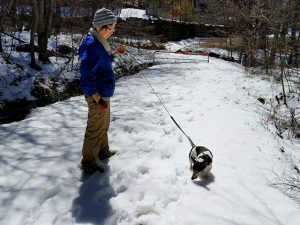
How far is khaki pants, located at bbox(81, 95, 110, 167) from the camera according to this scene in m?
4.23

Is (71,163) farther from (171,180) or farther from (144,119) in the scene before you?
(144,119)

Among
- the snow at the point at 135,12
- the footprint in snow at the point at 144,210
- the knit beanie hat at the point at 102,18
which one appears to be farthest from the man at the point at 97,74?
the snow at the point at 135,12

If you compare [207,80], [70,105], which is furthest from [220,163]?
[207,80]

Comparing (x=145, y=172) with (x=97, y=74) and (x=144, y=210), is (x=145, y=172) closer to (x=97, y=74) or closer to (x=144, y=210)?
(x=144, y=210)

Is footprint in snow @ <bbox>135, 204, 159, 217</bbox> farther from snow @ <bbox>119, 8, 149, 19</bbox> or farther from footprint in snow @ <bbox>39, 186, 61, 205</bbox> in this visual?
snow @ <bbox>119, 8, 149, 19</bbox>

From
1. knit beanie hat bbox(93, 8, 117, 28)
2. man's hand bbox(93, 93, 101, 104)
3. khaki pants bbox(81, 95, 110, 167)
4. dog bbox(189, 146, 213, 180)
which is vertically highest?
knit beanie hat bbox(93, 8, 117, 28)

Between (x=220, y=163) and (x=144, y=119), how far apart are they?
2148 millimetres

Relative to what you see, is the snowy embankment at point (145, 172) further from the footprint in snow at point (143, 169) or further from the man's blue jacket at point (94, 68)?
the man's blue jacket at point (94, 68)

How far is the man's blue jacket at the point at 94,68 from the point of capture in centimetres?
400

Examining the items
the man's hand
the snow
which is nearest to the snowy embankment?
the man's hand

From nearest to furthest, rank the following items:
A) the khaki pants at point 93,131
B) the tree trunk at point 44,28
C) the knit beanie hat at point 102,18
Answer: the knit beanie hat at point 102,18 < the khaki pants at point 93,131 < the tree trunk at point 44,28

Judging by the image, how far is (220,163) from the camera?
4.93 metres

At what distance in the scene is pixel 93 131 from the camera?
4312 millimetres

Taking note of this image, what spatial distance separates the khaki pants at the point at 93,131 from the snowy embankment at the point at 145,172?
261 millimetres
